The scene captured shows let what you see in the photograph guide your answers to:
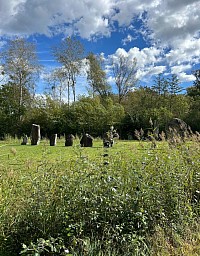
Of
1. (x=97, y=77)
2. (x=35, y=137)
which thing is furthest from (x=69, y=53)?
(x=35, y=137)

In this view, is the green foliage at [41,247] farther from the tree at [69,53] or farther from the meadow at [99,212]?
the tree at [69,53]

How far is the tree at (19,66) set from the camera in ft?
77.5

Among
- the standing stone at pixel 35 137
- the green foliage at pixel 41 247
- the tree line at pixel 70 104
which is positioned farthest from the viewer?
the tree line at pixel 70 104

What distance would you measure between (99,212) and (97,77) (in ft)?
86.9

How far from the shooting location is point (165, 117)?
22.1m

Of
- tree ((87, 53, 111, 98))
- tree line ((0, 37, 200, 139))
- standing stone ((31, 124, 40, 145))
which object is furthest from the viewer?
tree ((87, 53, 111, 98))

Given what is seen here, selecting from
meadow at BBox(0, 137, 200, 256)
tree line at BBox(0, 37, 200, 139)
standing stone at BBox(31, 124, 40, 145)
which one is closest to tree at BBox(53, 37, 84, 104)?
tree line at BBox(0, 37, 200, 139)

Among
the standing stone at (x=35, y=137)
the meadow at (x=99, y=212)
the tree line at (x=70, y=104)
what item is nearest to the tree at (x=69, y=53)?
the tree line at (x=70, y=104)

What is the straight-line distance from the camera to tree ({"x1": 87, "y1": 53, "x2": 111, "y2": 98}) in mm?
28336

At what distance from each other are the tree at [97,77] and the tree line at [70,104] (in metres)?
0.25

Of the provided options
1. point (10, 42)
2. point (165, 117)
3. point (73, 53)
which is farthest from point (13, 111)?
point (165, 117)

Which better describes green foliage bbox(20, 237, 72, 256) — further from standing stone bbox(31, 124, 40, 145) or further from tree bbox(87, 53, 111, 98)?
tree bbox(87, 53, 111, 98)

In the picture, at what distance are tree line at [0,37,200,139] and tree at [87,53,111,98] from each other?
0.25 meters

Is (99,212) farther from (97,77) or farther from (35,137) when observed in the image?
(97,77)
